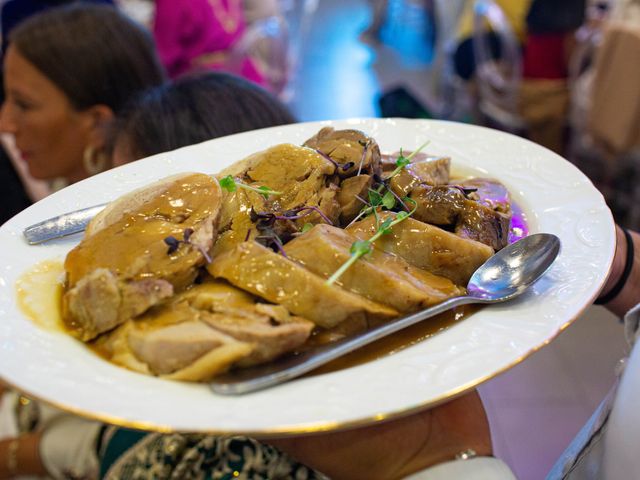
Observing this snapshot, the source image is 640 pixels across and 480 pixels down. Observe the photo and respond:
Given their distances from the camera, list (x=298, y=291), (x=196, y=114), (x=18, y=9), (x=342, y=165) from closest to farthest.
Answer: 1. (x=298, y=291)
2. (x=342, y=165)
3. (x=196, y=114)
4. (x=18, y=9)

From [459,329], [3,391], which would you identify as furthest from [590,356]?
[3,391]

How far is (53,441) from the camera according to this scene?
2297 millimetres

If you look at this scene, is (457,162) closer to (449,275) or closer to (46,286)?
(449,275)

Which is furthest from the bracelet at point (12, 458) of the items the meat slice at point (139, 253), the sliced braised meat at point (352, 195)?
the sliced braised meat at point (352, 195)

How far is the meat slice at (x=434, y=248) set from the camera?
55.8 inches

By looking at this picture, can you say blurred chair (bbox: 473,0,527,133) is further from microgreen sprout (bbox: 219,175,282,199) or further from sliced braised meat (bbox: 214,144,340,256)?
microgreen sprout (bbox: 219,175,282,199)

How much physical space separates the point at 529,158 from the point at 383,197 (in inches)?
21.8

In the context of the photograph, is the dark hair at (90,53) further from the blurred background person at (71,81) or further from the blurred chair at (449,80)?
the blurred chair at (449,80)

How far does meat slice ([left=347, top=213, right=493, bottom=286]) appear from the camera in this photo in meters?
1.42

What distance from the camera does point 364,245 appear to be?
1315 mm

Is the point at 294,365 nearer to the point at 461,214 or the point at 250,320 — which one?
the point at 250,320

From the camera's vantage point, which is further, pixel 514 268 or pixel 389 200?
pixel 389 200

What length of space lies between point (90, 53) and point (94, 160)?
566 millimetres

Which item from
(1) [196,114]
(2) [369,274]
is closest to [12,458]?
(1) [196,114]
